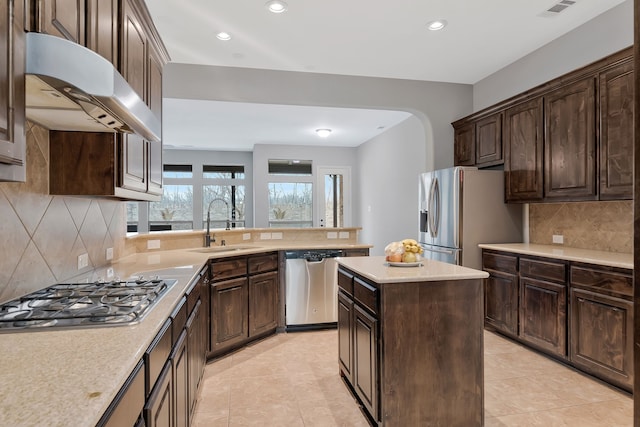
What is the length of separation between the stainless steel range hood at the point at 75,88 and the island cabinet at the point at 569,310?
10.0 ft

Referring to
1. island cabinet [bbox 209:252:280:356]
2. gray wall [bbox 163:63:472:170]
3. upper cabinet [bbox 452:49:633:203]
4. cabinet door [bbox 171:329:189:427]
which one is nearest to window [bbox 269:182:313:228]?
gray wall [bbox 163:63:472:170]

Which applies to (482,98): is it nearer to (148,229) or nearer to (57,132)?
(57,132)

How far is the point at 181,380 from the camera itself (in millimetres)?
1695

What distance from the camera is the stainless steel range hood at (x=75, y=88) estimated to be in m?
0.99

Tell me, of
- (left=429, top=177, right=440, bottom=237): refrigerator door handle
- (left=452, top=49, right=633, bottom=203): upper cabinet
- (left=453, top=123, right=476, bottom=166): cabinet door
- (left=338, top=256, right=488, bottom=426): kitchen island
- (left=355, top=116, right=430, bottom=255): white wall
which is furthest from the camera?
(left=355, top=116, right=430, bottom=255): white wall

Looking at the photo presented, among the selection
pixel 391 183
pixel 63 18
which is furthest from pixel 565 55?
pixel 63 18

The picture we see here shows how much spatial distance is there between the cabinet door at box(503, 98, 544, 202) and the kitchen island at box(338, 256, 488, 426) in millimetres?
1924

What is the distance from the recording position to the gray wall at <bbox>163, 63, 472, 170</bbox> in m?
3.99

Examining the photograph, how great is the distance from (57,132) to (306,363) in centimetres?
239

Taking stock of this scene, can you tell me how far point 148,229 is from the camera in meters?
8.79

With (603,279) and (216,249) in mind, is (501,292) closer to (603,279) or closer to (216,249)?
(603,279)

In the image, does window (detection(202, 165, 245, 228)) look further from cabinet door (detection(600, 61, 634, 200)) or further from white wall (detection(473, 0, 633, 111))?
cabinet door (detection(600, 61, 634, 200))

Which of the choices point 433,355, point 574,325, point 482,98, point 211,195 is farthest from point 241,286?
point 211,195

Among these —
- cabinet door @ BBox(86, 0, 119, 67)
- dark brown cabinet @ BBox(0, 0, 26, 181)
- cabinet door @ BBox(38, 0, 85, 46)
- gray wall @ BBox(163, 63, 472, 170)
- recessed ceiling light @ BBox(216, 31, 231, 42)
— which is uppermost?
recessed ceiling light @ BBox(216, 31, 231, 42)
